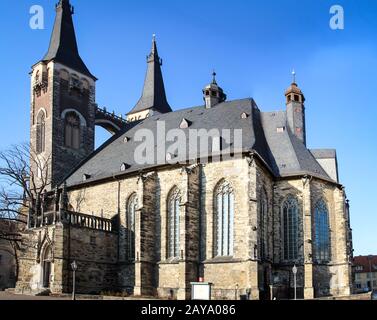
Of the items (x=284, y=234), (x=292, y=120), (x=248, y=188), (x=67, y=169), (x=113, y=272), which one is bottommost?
(x=113, y=272)

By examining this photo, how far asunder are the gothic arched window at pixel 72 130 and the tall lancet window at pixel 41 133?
1822 mm

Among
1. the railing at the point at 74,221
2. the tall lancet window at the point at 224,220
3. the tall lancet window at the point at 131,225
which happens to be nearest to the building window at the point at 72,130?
the railing at the point at 74,221

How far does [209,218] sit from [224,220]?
0.90 meters

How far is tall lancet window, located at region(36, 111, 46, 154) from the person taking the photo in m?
41.7

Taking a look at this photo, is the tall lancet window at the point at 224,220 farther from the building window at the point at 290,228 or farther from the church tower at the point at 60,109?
the church tower at the point at 60,109

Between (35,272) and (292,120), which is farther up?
(292,120)

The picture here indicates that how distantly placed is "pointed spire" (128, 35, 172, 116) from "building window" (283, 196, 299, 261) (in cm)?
2518

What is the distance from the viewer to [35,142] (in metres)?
42.2

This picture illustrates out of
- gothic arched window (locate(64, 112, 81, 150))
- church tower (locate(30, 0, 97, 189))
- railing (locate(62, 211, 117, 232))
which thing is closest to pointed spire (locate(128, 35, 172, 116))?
church tower (locate(30, 0, 97, 189))

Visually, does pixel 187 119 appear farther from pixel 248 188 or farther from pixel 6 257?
pixel 6 257

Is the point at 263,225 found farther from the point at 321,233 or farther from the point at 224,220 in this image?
the point at 321,233
